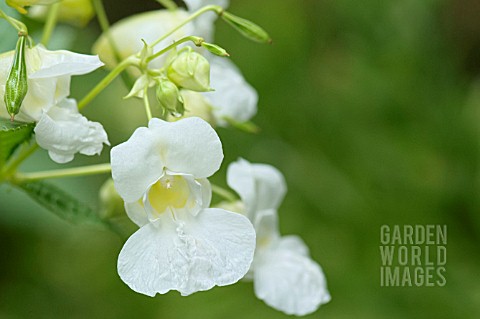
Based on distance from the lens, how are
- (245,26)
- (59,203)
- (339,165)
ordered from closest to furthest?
1. (245,26)
2. (59,203)
3. (339,165)

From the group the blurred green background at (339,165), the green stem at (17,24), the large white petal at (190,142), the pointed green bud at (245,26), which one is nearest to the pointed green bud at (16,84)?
the green stem at (17,24)

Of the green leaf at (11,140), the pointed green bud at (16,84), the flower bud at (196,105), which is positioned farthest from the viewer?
the flower bud at (196,105)

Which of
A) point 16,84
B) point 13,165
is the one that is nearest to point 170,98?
point 16,84

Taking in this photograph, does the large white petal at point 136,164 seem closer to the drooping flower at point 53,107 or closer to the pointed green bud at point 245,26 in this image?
the drooping flower at point 53,107

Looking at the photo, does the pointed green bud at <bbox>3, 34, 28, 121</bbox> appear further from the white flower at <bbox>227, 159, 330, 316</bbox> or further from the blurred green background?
the blurred green background

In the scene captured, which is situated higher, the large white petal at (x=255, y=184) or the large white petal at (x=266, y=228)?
the large white petal at (x=255, y=184)

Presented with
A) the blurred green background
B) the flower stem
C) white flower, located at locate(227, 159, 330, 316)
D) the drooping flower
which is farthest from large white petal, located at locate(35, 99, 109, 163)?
the blurred green background

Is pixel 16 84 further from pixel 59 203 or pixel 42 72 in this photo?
pixel 59 203
